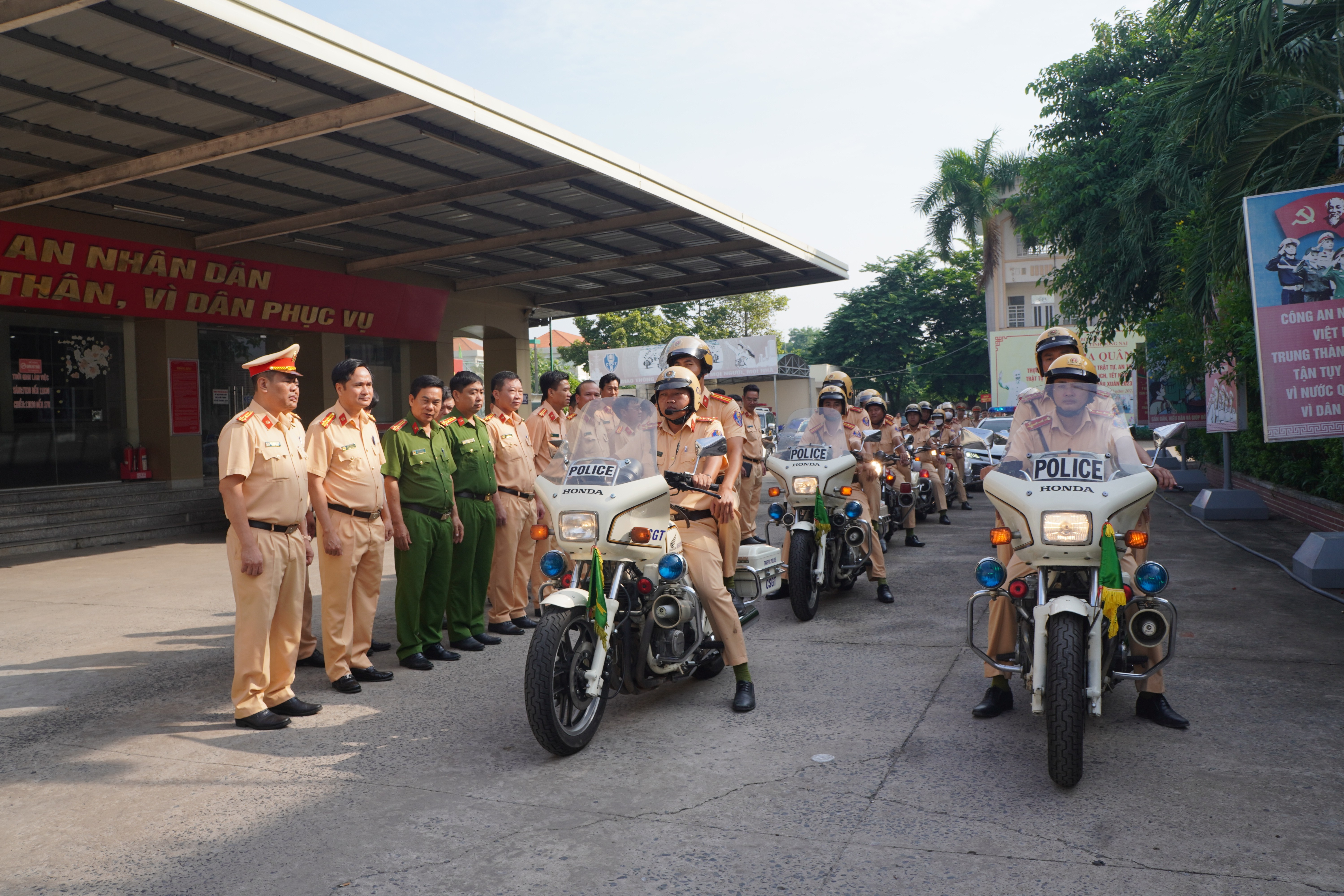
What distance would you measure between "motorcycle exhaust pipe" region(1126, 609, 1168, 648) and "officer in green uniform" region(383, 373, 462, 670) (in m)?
4.12

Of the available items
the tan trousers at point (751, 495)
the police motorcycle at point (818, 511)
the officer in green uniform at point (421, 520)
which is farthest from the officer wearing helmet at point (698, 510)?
the tan trousers at point (751, 495)

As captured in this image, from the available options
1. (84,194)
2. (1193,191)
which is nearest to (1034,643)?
(84,194)

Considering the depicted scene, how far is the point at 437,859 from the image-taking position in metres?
3.44

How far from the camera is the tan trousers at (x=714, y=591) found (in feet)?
16.9

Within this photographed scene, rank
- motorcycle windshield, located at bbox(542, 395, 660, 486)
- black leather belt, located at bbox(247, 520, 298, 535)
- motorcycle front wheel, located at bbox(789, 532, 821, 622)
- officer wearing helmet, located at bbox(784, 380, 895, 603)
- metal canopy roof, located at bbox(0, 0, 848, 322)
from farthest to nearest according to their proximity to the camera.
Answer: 1. metal canopy roof, located at bbox(0, 0, 848, 322)
2. officer wearing helmet, located at bbox(784, 380, 895, 603)
3. motorcycle front wheel, located at bbox(789, 532, 821, 622)
4. black leather belt, located at bbox(247, 520, 298, 535)
5. motorcycle windshield, located at bbox(542, 395, 660, 486)

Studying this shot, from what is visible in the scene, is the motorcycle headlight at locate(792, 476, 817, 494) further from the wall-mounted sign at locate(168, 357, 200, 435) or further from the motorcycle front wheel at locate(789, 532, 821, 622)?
the wall-mounted sign at locate(168, 357, 200, 435)

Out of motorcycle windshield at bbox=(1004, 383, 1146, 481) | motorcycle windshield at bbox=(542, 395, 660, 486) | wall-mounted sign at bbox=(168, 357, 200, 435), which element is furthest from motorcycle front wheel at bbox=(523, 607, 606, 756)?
wall-mounted sign at bbox=(168, 357, 200, 435)

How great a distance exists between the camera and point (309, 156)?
38.7ft

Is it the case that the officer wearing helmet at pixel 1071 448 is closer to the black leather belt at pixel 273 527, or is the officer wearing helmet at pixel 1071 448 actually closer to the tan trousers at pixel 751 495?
the black leather belt at pixel 273 527

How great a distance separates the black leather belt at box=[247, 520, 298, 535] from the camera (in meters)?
5.15

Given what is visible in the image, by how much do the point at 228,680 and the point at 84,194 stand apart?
31.4 feet

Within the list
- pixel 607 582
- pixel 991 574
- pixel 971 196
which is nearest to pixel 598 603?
pixel 607 582

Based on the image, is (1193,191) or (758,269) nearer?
(1193,191)

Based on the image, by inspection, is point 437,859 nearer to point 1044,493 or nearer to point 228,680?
point 1044,493
